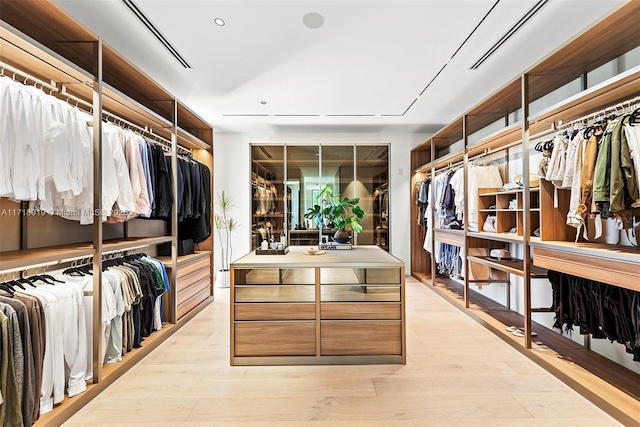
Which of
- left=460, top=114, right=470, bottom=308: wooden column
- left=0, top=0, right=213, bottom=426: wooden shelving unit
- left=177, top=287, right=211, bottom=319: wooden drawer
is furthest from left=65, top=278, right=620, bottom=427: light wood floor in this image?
left=460, top=114, right=470, bottom=308: wooden column

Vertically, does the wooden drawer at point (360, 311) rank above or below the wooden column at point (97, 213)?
below

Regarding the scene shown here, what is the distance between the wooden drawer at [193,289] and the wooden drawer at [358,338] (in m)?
1.88

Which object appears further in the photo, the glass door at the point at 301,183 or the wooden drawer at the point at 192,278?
the glass door at the point at 301,183

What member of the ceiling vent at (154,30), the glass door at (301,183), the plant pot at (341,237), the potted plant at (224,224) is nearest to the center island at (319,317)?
the plant pot at (341,237)

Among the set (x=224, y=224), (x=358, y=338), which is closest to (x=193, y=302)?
(x=224, y=224)

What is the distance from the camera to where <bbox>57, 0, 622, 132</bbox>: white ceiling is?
2414mm

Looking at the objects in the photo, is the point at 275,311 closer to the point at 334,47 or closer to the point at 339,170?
the point at 334,47

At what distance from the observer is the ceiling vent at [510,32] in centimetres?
237

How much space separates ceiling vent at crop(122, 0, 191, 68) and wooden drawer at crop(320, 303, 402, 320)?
2.72 m

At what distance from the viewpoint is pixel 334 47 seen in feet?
9.73

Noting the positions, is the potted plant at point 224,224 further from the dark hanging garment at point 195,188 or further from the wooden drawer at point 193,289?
the dark hanging garment at point 195,188

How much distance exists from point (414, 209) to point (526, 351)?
3.58 metres

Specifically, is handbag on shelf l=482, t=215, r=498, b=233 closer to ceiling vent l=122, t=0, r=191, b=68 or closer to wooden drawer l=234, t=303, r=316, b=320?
wooden drawer l=234, t=303, r=316, b=320

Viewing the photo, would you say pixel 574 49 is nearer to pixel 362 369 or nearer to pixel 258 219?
pixel 362 369
